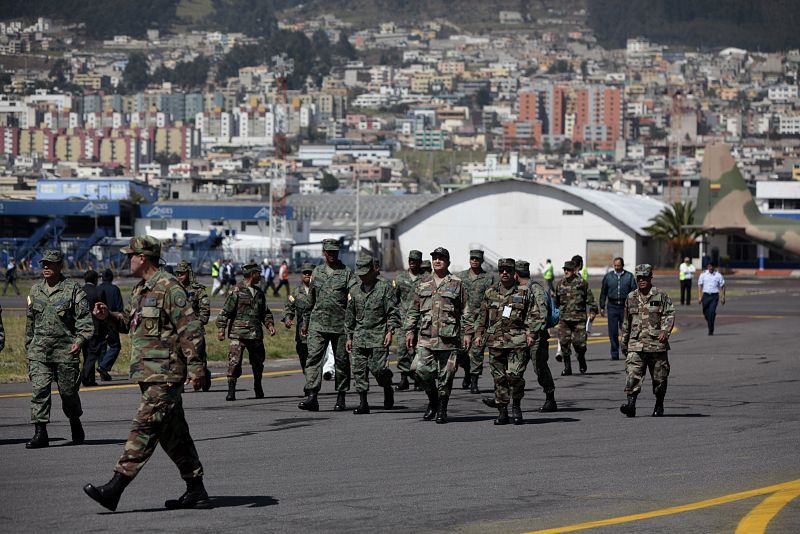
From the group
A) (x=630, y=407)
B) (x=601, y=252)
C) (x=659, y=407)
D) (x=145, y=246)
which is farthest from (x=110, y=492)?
(x=601, y=252)

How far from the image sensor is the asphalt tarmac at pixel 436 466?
33.0 ft

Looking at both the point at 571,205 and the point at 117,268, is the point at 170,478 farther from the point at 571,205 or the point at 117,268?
the point at 571,205

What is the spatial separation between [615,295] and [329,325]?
9.07 metres

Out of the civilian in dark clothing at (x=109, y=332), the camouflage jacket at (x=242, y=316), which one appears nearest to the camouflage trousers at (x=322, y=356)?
the camouflage jacket at (x=242, y=316)

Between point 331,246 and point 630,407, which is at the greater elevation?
point 331,246

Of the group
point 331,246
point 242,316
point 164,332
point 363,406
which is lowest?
point 363,406

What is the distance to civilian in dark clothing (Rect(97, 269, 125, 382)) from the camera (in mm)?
20750

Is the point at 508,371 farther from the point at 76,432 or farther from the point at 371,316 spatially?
the point at 76,432

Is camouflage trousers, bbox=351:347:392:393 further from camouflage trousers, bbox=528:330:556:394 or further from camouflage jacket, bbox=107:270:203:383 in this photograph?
camouflage jacket, bbox=107:270:203:383

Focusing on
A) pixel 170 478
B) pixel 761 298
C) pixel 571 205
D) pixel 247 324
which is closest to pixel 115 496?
pixel 170 478

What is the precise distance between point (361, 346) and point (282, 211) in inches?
3139

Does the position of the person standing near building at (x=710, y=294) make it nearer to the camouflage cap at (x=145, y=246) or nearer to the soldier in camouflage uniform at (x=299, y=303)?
the soldier in camouflage uniform at (x=299, y=303)

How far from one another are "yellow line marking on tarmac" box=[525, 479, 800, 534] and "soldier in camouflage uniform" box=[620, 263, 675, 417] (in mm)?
4680

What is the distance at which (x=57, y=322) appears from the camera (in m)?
13.7
